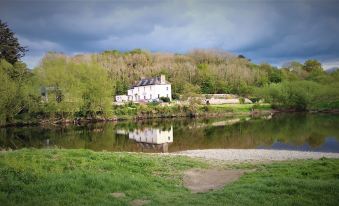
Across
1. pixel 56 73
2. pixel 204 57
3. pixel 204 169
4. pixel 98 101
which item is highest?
pixel 204 57

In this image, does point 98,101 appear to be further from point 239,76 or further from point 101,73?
point 239,76

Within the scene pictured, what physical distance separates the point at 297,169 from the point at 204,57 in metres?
125

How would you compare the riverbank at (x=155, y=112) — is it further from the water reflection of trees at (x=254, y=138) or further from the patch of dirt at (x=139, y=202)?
the patch of dirt at (x=139, y=202)

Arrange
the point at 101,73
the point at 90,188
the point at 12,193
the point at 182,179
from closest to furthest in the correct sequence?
the point at 12,193 → the point at 90,188 → the point at 182,179 → the point at 101,73

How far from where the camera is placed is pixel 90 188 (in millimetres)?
11609

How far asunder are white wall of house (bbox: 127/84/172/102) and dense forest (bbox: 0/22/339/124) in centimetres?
377

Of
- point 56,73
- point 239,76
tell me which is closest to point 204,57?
point 239,76

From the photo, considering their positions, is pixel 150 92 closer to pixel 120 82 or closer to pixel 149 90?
pixel 149 90

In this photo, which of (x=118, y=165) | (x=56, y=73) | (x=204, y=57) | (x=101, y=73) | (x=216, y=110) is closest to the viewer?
(x=118, y=165)

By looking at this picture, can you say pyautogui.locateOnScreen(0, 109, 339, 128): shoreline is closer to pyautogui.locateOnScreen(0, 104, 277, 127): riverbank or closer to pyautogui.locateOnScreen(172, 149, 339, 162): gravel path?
pyautogui.locateOnScreen(0, 104, 277, 127): riverbank

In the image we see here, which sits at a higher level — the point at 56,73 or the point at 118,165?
the point at 56,73

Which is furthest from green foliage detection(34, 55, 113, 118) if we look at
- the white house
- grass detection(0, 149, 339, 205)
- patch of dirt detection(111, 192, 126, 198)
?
patch of dirt detection(111, 192, 126, 198)

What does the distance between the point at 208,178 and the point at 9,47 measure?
2480 inches

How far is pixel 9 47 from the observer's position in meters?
66.5
